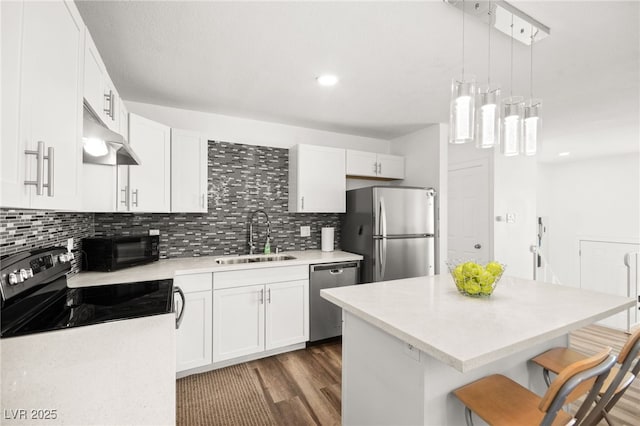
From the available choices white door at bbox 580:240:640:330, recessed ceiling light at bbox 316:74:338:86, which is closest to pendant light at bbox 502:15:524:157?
recessed ceiling light at bbox 316:74:338:86

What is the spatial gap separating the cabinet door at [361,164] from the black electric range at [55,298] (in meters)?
2.38

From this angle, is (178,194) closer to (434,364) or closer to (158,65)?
(158,65)

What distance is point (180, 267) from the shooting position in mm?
2398

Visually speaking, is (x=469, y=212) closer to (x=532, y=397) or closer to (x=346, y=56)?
(x=346, y=56)

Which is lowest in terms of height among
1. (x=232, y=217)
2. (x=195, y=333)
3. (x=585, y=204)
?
(x=195, y=333)

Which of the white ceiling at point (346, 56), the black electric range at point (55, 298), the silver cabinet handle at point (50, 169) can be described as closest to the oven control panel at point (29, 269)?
the black electric range at point (55, 298)

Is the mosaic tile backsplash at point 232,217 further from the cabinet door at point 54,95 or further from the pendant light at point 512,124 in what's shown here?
the pendant light at point 512,124

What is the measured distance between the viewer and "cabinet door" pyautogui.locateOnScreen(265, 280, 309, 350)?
2.67 meters

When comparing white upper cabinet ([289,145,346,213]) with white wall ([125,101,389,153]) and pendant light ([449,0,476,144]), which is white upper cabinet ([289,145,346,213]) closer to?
white wall ([125,101,389,153])

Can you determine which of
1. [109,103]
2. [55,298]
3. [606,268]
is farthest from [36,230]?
[606,268]

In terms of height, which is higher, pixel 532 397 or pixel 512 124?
pixel 512 124

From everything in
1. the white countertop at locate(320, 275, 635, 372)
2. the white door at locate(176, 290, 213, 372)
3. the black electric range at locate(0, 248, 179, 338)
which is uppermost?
the black electric range at locate(0, 248, 179, 338)

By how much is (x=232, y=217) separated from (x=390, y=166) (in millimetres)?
2033

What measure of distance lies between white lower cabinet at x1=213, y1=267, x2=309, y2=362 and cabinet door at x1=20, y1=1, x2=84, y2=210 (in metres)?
1.55
